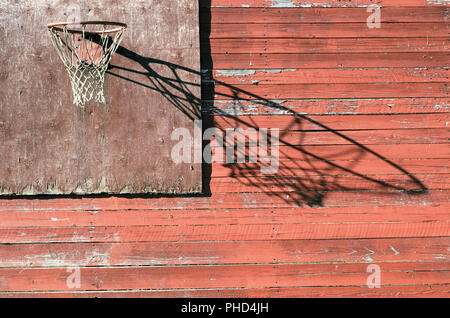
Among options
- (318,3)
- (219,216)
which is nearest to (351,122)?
(318,3)

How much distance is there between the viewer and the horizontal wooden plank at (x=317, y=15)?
12.6 ft

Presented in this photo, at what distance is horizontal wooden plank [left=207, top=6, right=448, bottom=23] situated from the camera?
383 cm

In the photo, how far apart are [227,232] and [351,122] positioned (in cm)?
181

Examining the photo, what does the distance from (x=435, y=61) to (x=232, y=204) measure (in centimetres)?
270

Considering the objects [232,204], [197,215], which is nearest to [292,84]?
[232,204]

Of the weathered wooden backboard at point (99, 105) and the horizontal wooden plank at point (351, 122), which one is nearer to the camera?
the weathered wooden backboard at point (99, 105)

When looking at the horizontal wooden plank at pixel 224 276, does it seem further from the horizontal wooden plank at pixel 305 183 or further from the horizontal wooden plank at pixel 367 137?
the horizontal wooden plank at pixel 367 137

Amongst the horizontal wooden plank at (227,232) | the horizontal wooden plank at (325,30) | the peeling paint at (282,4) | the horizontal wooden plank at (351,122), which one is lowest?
the horizontal wooden plank at (227,232)

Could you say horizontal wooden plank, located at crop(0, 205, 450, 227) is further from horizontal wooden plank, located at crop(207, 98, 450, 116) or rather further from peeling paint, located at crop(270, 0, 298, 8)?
peeling paint, located at crop(270, 0, 298, 8)

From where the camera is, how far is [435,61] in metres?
3.90

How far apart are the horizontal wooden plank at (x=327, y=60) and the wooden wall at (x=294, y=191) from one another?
0.04 feet

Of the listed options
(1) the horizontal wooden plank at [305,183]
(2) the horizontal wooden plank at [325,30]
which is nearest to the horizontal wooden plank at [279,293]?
(1) the horizontal wooden plank at [305,183]

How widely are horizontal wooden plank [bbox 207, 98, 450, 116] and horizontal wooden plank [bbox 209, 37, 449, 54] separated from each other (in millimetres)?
534

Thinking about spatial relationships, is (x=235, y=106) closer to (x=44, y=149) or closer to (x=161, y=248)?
(x=161, y=248)
